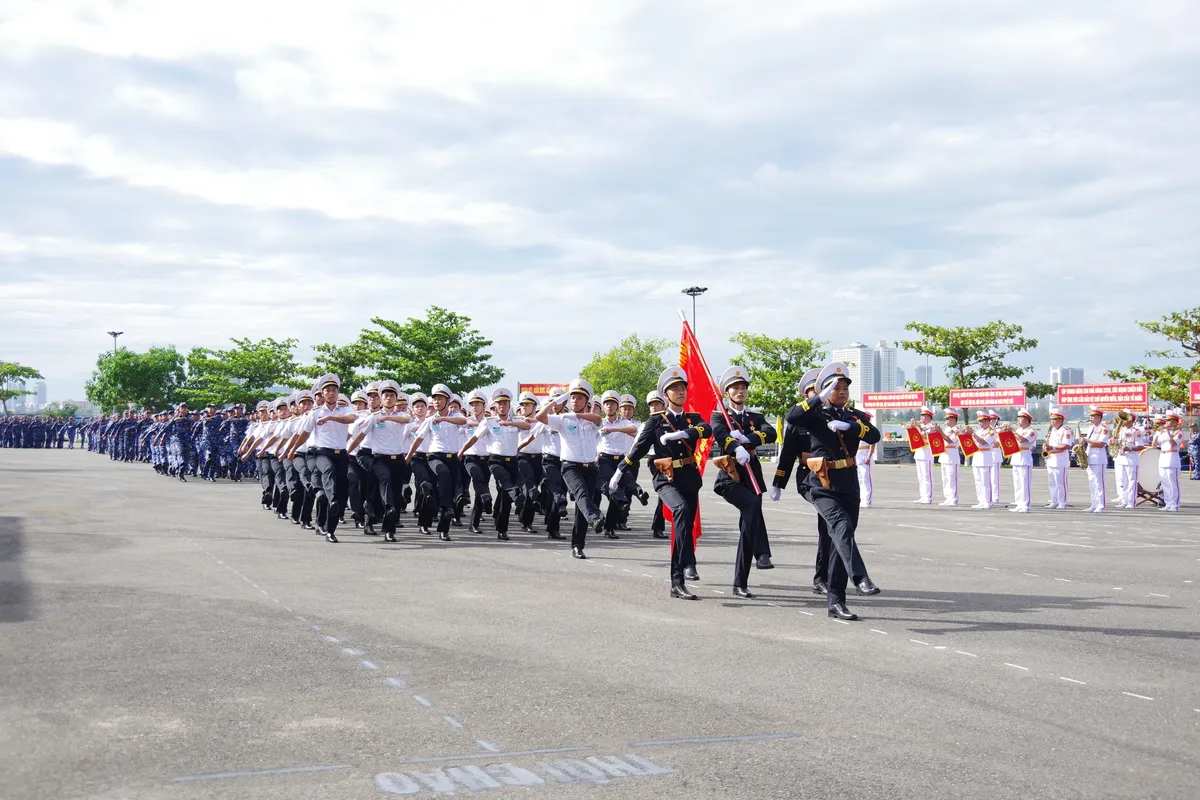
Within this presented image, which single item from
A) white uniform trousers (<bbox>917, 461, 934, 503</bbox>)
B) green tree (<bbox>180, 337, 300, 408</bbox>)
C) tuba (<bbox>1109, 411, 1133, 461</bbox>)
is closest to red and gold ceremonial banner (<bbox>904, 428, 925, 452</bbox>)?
white uniform trousers (<bbox>917, 461, 934, 503</bbox>)

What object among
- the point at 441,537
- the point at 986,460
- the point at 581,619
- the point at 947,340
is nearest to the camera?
the point at 581,619

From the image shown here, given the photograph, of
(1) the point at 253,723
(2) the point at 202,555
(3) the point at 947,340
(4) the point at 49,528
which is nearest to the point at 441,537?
(2) the point at 202,555

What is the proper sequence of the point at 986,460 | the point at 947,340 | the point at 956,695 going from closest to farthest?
1. the point at 956,695
2. the point at 986,460
3. the point at 947,340

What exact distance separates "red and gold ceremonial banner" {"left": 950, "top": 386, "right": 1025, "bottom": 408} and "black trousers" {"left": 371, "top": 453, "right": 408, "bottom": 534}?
44.9 meters

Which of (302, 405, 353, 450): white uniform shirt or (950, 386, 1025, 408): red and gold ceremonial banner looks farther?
(950, 386, 1025, 408): red and gold ceremonial banner

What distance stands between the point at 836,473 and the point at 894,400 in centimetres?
5652

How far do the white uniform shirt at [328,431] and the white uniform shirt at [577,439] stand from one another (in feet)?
11.2

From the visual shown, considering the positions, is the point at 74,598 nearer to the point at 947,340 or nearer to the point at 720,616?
the point at 720,616

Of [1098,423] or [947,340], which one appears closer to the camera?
[1098,423]

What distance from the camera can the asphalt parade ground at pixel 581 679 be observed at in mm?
4820

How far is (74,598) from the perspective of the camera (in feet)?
31.1

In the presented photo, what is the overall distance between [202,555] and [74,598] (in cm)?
335

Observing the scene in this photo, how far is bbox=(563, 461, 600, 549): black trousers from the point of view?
513 inches

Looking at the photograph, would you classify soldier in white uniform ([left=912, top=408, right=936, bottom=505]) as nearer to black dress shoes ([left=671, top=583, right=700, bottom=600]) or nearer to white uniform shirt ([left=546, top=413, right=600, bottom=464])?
white uniform shirt ([left=546, top=413, right=600, bottom=464])
